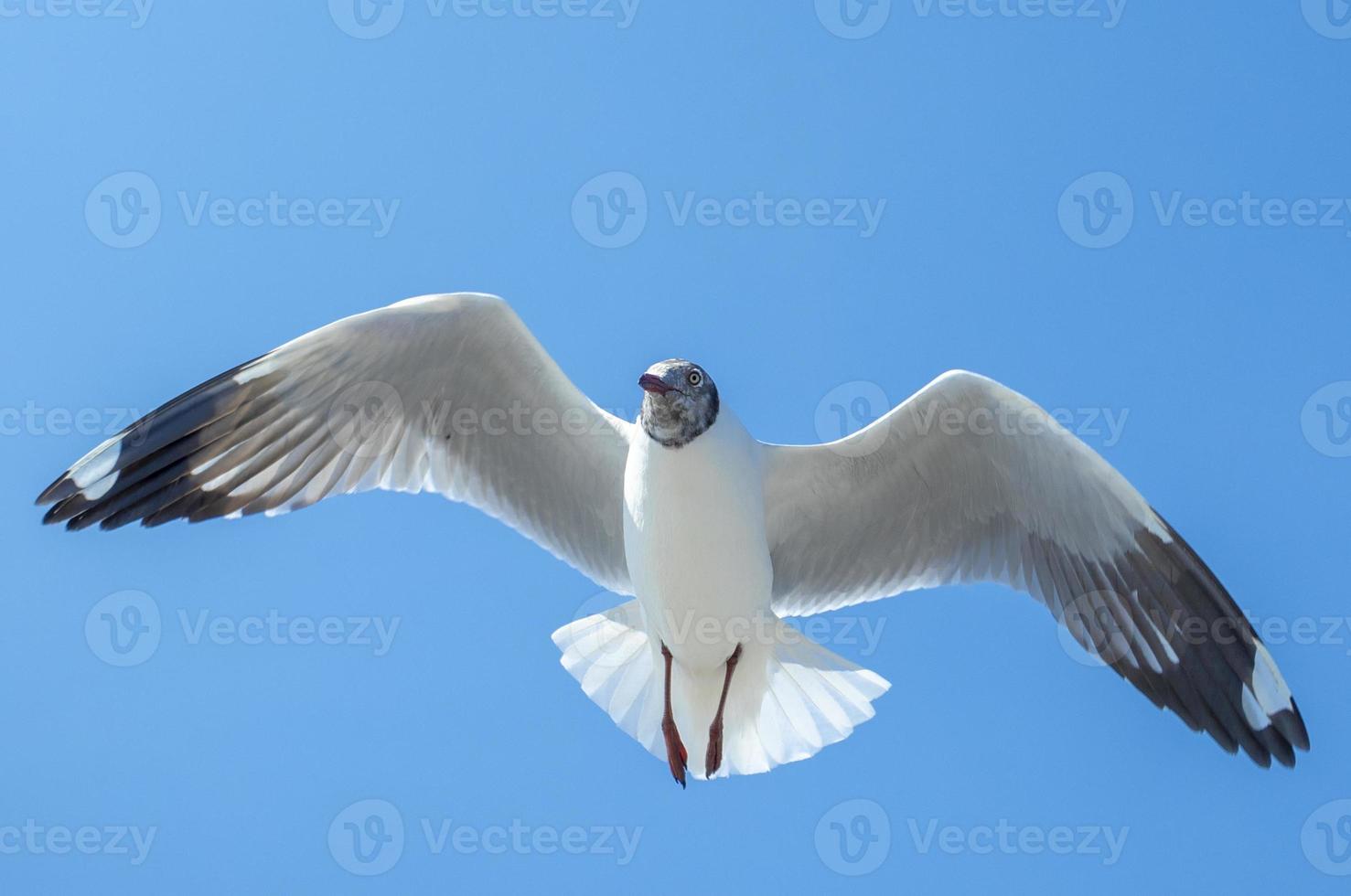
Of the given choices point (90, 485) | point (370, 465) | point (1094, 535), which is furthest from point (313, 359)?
point (1094, 535)

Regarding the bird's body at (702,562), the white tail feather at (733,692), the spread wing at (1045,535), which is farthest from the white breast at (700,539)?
the spread wing at (1045,535)

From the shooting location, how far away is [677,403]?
4.16 metres

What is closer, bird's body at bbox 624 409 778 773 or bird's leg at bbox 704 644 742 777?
bird's body at bbox 624 409 778 773

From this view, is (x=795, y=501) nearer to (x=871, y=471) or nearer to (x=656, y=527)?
(x=871, y=471)

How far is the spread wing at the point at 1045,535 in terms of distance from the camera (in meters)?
4.45

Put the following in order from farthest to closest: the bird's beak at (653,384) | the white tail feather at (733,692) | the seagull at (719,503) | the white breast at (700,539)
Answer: the white tail feather at (733,692) → the seagull at (719,503) → the white breast at (700,539) → the bird's beak at (653,384)

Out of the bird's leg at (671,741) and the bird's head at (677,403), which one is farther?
the bird's leg at (671,741)

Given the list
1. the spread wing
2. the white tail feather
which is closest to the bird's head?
the spread wing

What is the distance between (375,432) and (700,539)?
1280mm

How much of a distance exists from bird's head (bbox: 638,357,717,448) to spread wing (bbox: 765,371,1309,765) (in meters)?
0.49

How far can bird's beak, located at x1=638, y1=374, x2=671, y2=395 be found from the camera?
13.5ft

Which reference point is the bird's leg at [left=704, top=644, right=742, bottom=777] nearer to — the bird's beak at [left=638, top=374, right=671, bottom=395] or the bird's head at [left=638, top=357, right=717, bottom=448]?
the bird's head at [left=638, top=357, right=717, bottom=448]

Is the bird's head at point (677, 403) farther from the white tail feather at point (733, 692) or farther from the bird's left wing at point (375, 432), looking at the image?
the white tail feather at point (733, 692)

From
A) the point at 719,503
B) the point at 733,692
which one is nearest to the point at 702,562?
the point at 719,503
